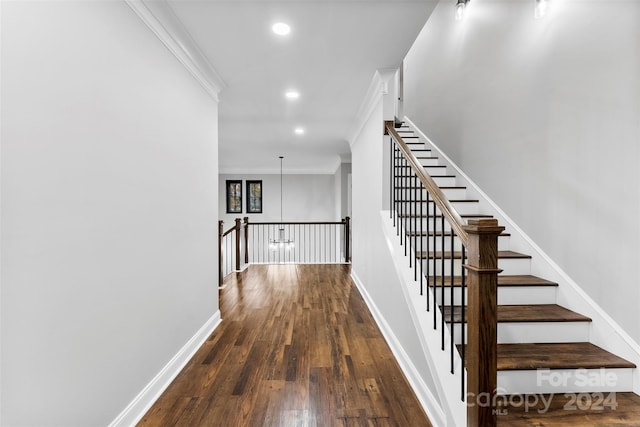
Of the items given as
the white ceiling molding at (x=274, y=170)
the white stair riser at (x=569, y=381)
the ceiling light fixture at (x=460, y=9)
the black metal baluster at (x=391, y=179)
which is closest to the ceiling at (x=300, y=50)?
the black metal baluster at (x=391, y=179)

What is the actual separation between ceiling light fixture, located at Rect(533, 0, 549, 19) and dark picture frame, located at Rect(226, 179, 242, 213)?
9.41 m

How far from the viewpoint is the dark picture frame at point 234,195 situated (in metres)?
10.7

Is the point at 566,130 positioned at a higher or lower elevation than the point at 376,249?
higher

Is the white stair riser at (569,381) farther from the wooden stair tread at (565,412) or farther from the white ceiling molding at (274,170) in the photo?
the white ceiling molding at (274,170)

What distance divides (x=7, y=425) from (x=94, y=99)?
1.35 metres

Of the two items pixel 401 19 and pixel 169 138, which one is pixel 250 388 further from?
pixel 401 19

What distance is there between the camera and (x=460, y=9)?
392 centimetres

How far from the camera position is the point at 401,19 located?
220cm

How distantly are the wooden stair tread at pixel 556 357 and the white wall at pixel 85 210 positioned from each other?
2087 millimetres

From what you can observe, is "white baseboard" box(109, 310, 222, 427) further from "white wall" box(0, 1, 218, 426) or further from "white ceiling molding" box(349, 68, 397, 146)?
"white ceiling molding" box(349, 68, 397, 146)

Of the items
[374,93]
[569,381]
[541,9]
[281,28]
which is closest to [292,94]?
[374,93]

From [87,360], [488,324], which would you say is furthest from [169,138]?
[488,324]

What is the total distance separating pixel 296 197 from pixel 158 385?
8.95 m

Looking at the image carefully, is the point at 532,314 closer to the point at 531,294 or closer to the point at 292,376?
the point at 531,294
